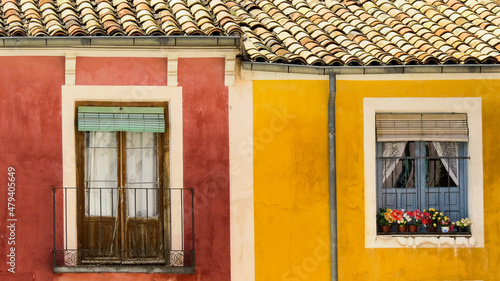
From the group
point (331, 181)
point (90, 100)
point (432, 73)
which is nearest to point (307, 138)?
point (331, 181)

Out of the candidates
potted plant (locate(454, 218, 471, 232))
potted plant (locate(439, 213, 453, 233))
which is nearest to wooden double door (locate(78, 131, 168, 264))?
potted plant (locate(439, 213, 453, 233))

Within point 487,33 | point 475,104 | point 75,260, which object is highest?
point 487,33

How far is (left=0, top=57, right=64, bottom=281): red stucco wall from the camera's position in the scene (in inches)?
551

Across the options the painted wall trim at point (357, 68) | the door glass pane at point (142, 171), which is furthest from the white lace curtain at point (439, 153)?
the door glass pane at point (142, 171)

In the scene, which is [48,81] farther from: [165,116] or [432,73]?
[432,73]

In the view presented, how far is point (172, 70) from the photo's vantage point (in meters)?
14.1

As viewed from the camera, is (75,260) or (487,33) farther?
(487,33)

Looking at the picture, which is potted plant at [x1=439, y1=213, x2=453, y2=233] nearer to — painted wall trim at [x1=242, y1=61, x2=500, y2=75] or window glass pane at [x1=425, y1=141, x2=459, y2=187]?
window glass pane at [x1=425, y1=141, x2=459, y2=187]

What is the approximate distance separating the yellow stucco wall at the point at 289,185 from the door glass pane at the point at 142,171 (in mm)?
1313

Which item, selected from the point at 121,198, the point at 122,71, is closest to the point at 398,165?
the point at 121,198

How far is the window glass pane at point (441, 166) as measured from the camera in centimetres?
1461

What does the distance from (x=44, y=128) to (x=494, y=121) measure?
574cm

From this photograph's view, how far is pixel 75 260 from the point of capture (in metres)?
14.0

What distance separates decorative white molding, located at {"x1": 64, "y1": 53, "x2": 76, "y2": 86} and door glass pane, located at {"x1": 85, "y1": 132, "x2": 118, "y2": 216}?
0.71 meters
